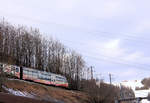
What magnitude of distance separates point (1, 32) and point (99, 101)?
84.5 feet

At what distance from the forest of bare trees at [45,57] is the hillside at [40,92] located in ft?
14.0

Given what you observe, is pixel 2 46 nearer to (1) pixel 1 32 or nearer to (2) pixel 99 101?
(1) pixel 1 32

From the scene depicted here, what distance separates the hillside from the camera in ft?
125

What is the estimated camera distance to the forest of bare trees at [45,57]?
55031 millimetres

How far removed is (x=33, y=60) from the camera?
216 ft

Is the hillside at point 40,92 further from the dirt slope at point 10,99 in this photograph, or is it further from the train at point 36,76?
the dirt slope at point 10,99

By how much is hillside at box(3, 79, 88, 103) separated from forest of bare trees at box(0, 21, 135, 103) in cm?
428

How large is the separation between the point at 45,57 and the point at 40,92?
84.1 feet

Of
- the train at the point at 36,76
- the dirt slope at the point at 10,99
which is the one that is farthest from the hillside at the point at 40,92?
the dirt slope at the point at 10,99

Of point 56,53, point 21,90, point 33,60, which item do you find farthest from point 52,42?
point 21,90

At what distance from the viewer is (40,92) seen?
4322cm

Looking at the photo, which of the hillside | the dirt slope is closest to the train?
the hillside

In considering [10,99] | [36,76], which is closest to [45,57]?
[36,76]

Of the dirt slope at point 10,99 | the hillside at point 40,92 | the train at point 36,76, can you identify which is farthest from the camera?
the train at point 36,76
